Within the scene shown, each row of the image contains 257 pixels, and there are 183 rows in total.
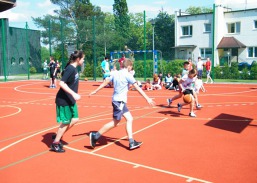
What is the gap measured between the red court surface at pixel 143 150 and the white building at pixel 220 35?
28627 millimetres

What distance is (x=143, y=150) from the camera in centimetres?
607

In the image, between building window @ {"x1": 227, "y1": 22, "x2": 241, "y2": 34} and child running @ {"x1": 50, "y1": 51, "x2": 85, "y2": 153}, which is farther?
building window @ {"x1": 227, "y1": 22, "x2": 241, "y2": 34}

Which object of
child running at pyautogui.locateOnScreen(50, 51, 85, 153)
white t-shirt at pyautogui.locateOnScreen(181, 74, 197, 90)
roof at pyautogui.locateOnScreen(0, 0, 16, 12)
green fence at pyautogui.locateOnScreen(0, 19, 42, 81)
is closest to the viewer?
roof at pyautogui.locateOnScreen(0, 0, 16, 12)

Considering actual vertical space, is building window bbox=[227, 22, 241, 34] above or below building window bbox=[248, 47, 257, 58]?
above

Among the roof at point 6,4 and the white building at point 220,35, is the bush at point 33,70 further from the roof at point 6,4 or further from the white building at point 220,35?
the roof at point 6,4

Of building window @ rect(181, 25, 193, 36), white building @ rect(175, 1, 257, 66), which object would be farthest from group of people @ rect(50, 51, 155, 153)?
building window @ rect(181, 25, 193, 36)

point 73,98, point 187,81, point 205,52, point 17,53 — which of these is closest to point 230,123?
point 187,81

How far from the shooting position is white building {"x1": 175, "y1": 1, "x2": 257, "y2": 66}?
37219mm

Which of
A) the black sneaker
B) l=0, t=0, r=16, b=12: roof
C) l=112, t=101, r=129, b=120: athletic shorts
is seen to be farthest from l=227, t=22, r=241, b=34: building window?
l=0, t=0, r=16, b=12: roof

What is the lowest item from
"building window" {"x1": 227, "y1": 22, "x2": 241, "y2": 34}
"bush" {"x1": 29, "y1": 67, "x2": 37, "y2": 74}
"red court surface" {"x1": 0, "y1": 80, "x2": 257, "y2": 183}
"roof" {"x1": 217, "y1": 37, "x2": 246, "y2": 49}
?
"red court surface" {"x1": 0, "y1": 80, "x2": 257, "y2": 183}

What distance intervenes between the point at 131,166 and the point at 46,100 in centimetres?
953

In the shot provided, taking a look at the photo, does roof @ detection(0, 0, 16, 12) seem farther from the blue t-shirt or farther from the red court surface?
the blue t-shirt

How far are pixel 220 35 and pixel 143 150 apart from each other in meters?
36.7

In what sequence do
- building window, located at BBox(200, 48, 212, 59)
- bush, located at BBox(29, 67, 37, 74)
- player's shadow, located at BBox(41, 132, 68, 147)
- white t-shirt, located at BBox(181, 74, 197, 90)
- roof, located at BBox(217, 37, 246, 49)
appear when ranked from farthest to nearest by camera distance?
building window, located at BBox(200, 48, 212, 59), roof, located at BBox(217, 37, 246, 49), bush, located at BBox(29, 67, 37, 74), white t-shirt, located at BBox(181, 74, 197, 90), player's shadow, located at BBox(41, 132, 68, 147)
